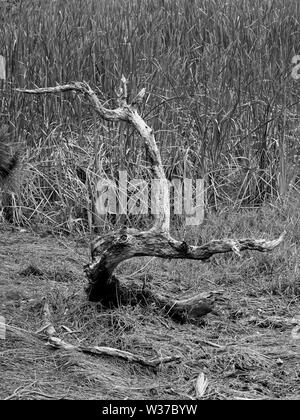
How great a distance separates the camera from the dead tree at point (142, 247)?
155 inches

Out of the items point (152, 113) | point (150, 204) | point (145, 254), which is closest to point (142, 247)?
point (145, 254)

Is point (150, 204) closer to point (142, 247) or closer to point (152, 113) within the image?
point (152, 113)

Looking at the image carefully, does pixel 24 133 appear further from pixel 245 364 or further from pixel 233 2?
pixel 233 2

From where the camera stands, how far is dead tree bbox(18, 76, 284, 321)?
394cm

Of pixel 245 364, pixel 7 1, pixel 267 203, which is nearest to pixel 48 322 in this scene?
pixel 245 364

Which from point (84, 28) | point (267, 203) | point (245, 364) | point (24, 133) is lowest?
point (245, 364)

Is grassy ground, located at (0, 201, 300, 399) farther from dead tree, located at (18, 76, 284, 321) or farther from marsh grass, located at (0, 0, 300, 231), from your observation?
marsh grass, located at (0, 0, 300, 231)

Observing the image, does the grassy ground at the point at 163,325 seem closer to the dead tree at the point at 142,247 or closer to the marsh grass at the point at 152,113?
the dead tree at the point at 142,247

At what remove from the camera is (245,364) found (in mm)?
3699

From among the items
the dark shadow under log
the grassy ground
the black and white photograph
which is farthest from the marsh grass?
the dark shadow under log

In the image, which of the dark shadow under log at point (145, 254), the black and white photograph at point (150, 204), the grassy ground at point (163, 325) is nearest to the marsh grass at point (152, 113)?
the black and white photograph at point (150, 204)

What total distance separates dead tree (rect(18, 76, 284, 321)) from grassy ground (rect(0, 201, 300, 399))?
3.2 inches

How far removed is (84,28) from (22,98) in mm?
1600

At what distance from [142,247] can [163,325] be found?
1.40 feet
